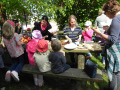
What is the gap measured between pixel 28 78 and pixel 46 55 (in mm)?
1459

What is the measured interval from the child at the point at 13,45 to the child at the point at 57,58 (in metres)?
0.99

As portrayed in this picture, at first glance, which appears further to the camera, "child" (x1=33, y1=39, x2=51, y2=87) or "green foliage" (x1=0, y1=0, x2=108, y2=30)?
"green foliage" (x1=0, y1=0, x2=108, y2=30)

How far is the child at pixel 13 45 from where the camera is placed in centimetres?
256

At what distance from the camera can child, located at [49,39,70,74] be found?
90.5 inches

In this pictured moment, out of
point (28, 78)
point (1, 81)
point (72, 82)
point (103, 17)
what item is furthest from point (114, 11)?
point (1, 81)

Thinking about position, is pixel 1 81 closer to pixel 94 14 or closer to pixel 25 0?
pixel 25 0

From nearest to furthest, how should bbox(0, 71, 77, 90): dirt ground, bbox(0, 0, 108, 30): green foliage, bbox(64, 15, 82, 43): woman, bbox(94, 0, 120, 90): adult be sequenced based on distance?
bbox(94, 0, 120, 90): adult, bbox(0, 71, 77, 90): dirt ground, bbox(64, 15, 82, 43): woman, bbox(0, 0, 108, 30): green foliage

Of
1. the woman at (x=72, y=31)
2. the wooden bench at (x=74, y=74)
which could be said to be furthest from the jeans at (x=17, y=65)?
the woman at (x=72, y=31)

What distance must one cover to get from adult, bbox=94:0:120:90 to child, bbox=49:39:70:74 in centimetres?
87

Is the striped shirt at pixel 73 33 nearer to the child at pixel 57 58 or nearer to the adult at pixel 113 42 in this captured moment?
the child at pixel 57 58

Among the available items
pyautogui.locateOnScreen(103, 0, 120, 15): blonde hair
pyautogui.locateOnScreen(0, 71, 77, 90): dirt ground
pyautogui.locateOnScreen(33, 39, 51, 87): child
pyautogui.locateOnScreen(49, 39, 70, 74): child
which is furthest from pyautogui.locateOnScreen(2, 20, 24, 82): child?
pyautogui.locateOnScreen(103, 0, 120, 15): blonde hair

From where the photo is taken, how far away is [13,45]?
2.74 m

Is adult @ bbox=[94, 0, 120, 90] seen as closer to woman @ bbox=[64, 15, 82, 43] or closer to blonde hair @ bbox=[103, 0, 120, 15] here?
blonde hair @ bbox=[103, 0, 120, 15]

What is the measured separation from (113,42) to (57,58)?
1155 mm
